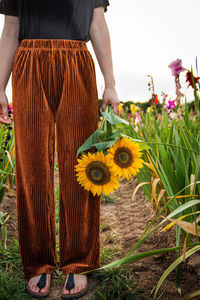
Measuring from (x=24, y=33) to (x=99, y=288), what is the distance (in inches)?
51.7

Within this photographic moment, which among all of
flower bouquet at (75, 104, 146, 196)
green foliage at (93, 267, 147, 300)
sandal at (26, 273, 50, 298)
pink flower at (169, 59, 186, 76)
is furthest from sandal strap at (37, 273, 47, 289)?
pink flower at (169, 59, 186, 76)

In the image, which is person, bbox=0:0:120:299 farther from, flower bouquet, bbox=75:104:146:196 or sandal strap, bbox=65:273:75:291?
flower bouquet, bbox=75:104:146:196

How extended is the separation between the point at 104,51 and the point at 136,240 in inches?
48.7

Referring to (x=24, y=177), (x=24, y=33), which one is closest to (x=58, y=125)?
(x=24, y=177)

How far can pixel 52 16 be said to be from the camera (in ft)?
4.34

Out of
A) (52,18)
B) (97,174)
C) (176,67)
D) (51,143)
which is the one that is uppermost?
(52,18)

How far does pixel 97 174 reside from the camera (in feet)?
3.71

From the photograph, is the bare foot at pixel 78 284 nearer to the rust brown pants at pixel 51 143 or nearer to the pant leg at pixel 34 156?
the rust brown pants at pixel 51 143

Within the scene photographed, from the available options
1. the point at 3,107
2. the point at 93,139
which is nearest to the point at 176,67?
the point at 93,139

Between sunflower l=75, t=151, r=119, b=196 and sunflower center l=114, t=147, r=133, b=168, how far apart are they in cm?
4

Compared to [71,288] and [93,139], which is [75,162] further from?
[71,288]

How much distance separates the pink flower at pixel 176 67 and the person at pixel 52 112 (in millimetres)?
608

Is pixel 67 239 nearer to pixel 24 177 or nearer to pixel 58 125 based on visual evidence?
pixel 24 177

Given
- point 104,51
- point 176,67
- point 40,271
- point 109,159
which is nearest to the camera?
point 109,159
